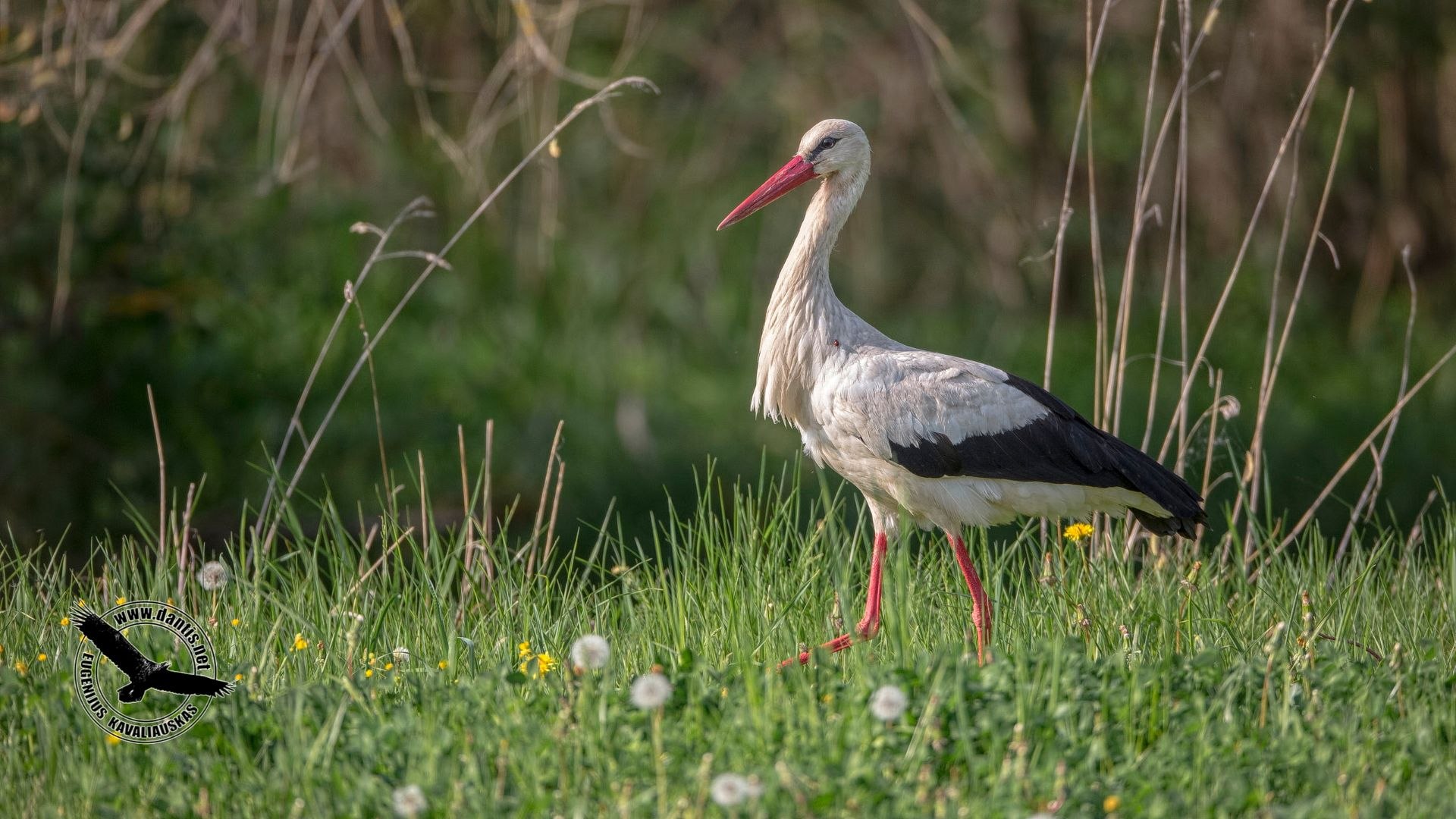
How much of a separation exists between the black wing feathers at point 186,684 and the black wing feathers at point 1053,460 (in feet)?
6.40

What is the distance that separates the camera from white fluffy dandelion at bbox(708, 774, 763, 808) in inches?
94.0

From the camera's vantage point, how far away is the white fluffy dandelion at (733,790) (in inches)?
94.0

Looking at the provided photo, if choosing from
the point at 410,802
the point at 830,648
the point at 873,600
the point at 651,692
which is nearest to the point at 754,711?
the point at 651,692

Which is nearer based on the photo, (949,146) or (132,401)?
(132,401)

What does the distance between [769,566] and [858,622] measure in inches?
19.5

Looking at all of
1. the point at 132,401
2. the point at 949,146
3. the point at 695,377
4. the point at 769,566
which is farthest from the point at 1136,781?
the point at 949,146

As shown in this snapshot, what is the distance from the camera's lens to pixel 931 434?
4.20 meters

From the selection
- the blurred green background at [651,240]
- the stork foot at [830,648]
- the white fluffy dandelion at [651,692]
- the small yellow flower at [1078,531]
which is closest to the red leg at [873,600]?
the stork foot at [830,648]

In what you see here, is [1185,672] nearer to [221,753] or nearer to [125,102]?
[221,753]

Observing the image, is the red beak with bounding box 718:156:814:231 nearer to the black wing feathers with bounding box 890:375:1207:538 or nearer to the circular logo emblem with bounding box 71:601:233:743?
the black wing feathers with bounding box 890:375:1207:538

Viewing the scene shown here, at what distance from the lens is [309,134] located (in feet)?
35.0

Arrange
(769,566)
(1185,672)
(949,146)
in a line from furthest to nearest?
(949,146), (769,566), (1185,672)

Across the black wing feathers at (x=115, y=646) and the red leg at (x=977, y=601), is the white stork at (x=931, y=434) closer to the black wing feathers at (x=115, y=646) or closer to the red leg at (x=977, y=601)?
the red leg at (x=977, y=601)

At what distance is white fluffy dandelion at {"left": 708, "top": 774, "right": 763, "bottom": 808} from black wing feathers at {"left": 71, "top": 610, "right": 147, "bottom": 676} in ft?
4.39
